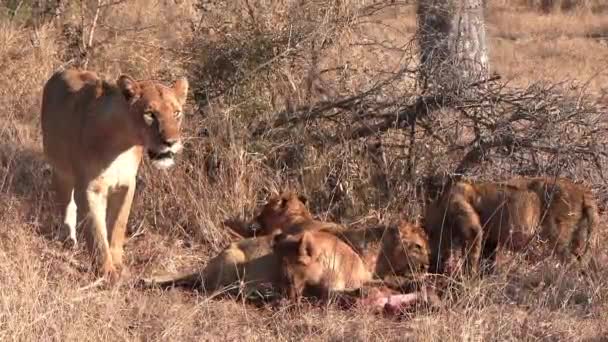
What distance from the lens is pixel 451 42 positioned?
8.14 m

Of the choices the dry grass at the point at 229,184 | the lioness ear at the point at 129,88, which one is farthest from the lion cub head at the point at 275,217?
the lioness ear at the point at 129,88

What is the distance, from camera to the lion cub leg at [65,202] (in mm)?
7070

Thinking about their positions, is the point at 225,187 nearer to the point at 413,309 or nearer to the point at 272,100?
the point at 272,100

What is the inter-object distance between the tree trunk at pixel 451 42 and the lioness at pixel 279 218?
1330 millimetres

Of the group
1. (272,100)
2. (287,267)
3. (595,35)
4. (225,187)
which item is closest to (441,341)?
(287,267)

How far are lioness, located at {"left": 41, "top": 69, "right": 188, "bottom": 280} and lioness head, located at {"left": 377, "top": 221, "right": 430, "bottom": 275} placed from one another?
1.29 metres

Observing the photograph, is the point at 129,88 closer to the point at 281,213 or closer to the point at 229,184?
the point at 281,213

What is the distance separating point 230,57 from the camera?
26.3ft

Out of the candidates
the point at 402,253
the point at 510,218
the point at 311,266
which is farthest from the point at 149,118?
the point at 510,218

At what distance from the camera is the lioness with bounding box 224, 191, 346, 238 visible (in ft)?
21.2

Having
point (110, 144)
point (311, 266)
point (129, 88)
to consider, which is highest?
point (129, 88)

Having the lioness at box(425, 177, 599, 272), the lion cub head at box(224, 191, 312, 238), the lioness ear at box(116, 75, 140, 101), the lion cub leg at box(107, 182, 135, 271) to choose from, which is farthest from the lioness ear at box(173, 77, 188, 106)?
the lioness at box(425, 177, 599, 272)

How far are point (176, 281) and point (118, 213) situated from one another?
816 millimetres

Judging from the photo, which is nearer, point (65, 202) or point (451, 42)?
point (65, 202)
